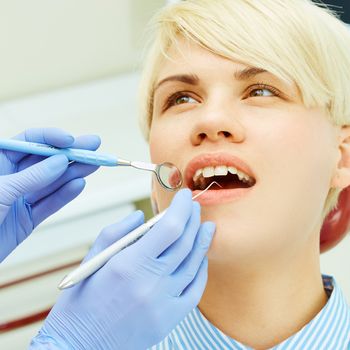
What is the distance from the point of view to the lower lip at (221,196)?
103 centimetres

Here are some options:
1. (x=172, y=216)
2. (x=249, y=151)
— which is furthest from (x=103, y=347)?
(x=249, y=151)

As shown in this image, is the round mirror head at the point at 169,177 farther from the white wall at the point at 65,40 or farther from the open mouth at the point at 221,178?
the white wall at the point at 65,40

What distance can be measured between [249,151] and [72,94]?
1471mm

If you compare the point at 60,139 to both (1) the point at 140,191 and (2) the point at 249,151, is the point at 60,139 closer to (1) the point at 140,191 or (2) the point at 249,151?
(2) the point at 249,151

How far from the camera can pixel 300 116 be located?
1072 millimetres

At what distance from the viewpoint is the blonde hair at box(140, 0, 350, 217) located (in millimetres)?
1074

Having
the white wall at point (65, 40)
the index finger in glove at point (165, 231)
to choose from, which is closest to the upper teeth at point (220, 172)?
the index finger in glove at point (165, 231)

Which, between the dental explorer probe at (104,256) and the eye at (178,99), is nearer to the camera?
the dental explorer probe at (104,256)

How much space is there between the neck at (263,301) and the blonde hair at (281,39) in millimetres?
335

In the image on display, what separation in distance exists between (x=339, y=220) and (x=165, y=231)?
718mm

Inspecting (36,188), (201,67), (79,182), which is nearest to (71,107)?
(79,182)

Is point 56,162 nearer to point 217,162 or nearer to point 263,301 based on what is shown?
point 217,162

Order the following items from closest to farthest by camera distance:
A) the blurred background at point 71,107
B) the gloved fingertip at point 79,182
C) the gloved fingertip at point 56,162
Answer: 1. the gloved fingertip at point 56,162
2. the gloved fingertip at point 79,182
3. the blurred background at point 71,107

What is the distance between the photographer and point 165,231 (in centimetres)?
95
